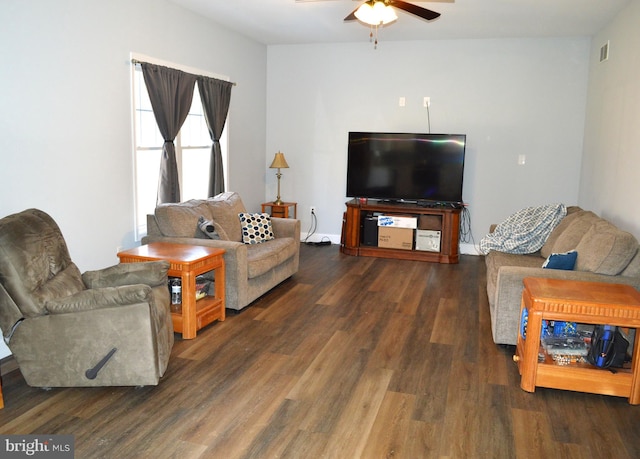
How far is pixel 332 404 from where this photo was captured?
9.86 ft

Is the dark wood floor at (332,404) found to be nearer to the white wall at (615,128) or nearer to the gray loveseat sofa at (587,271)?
the gray loveseat sofa at (587,271)

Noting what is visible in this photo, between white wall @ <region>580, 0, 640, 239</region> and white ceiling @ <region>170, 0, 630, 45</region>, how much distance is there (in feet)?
0.94

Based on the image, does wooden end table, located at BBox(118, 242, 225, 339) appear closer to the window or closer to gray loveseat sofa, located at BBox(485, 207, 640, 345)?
the window

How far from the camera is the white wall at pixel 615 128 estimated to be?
441cm

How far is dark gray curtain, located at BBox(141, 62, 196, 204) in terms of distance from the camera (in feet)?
16.1

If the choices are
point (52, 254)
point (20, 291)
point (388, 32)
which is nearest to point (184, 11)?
point (388, 32)

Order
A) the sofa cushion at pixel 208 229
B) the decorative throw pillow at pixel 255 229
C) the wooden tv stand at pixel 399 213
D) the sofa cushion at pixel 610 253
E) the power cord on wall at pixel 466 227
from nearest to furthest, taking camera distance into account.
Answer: the sofa cushion at pixel 610 253, the sofa cushion at pixel 208 229, the decorative throw pillow at pixel 255 229, the wooden tv stand at pixel 399 213, the power cord on wall at pixel 466 227

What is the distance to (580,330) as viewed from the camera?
3.53m

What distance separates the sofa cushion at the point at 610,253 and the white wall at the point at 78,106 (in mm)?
3671

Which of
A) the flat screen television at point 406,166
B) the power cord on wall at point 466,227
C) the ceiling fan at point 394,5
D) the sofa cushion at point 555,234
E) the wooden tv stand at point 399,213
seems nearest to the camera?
the ceiling fan at point 394,5

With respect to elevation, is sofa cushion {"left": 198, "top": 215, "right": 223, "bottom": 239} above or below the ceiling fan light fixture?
below

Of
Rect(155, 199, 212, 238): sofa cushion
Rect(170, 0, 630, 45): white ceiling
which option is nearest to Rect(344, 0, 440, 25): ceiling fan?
Rect(170, 0, 630, 45): white ceiling

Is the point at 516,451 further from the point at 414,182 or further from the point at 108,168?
the point at 414,182

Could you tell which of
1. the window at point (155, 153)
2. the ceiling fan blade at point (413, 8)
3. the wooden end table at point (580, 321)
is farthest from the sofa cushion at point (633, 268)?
the window at point (155, 153)
